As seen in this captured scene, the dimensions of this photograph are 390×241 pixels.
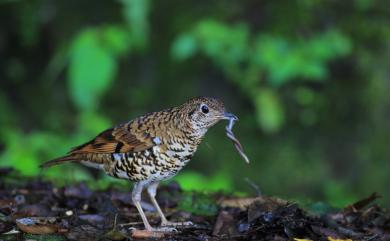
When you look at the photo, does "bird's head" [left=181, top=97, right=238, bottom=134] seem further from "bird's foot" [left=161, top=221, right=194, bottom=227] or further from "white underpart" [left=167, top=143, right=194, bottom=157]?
"bird's foot" [left=161, top=221, right=194, bottom=227]

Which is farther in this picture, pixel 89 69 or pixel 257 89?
pixel 257 89

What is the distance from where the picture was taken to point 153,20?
9773 millimetres

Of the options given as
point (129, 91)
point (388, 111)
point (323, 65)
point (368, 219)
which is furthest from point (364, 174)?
point (368, 219)

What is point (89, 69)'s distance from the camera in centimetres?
866

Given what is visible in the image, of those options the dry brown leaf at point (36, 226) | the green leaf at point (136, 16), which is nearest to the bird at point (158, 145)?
the dry brown leaf at point (36, 226)

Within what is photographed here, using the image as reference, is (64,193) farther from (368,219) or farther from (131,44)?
(131,44)

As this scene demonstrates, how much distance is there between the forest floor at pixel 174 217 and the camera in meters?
4.38

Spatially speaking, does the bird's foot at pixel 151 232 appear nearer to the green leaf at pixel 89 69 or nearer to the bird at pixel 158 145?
the bird at pixel 158 145

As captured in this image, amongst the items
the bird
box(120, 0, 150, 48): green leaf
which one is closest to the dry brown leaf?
the bird

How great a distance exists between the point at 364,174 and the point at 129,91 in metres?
3.56

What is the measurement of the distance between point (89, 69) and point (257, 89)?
224 cm

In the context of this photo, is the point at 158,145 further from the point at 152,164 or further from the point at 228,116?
the point at 228,116

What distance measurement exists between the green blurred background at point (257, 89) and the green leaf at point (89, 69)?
32 centimetres

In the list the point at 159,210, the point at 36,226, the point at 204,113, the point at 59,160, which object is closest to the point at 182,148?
the point at 204,113
